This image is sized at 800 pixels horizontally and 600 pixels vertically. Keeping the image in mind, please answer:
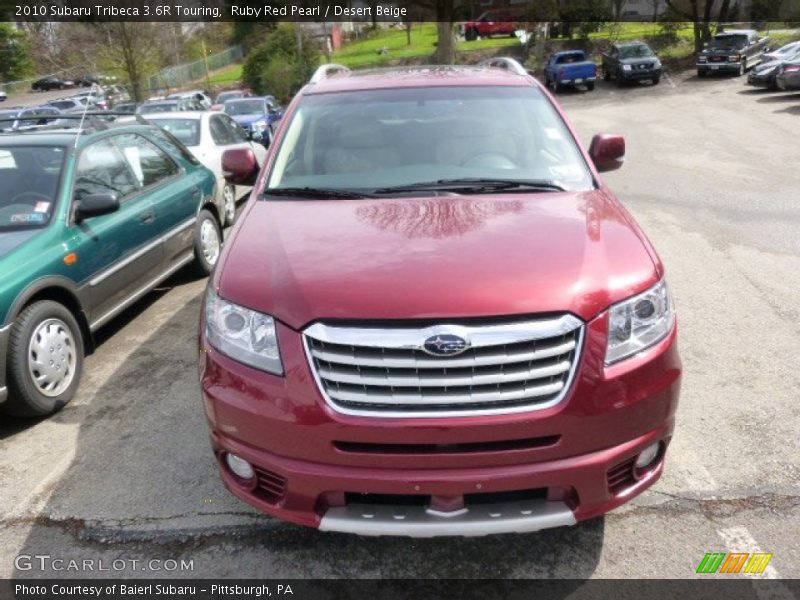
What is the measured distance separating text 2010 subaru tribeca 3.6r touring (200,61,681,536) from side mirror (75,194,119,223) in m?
2.20

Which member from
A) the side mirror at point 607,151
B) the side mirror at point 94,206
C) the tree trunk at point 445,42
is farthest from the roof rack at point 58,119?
the tree trunk at point 445,42

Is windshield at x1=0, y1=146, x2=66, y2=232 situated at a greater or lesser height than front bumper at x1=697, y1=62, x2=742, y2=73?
greater

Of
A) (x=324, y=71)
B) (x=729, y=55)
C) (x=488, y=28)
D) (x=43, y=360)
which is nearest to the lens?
(x=43, y=360)

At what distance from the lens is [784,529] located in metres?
2.88

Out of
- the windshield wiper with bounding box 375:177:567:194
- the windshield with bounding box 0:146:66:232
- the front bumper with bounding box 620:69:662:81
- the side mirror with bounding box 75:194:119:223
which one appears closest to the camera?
the windshield wiper with bounding box 375:177:567:194

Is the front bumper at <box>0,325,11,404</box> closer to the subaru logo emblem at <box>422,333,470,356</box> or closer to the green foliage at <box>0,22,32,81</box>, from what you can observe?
the subaru logo emblem at <box>422,333,470,356</box>

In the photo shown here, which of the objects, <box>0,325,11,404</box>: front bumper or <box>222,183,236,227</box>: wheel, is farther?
<box>222,183,236,227</box>: wheel

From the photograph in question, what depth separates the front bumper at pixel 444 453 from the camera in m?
2.28

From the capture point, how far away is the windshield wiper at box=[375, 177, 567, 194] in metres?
3.31

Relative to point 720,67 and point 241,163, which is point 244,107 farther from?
point 720,67

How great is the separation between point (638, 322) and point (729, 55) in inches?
1163

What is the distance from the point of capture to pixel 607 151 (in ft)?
13.6


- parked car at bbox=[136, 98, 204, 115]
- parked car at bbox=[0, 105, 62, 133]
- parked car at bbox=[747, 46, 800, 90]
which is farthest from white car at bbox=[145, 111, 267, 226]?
parked car at bbox=[747, 46, 800, 90]

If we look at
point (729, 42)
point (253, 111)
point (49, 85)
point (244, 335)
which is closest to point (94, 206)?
point (244, 335)
